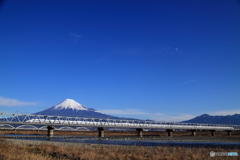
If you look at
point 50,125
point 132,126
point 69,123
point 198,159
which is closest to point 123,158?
point 198,159

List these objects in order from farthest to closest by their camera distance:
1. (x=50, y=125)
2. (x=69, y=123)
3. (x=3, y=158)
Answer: (x=69, y=123)
(x=50, y=125)
(x=3, y=158)

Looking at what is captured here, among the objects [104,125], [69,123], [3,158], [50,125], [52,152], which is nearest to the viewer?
[3,158]

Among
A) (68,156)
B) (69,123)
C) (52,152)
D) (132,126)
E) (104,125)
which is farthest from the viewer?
(132,126)

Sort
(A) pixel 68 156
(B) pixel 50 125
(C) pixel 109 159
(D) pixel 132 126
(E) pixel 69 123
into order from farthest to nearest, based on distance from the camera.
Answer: (D) pixel 132 126, (E) pixel 69 123, (B) pixel 50 125, (A) pixel 68 156, (C) pixel 109 159

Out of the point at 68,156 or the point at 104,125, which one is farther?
the point at 104,125

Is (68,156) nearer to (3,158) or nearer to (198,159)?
(3,158)

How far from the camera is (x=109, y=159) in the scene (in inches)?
714

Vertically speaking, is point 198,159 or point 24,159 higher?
point 24,159

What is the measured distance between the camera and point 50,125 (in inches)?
2918

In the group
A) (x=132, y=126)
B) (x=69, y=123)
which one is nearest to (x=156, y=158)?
(x=69, y=123)

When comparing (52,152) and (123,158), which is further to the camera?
(52,152)

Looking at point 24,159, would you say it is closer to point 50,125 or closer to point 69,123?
point 50,125

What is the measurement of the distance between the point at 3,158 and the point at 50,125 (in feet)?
204

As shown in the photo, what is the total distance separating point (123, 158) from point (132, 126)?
3284 inches
